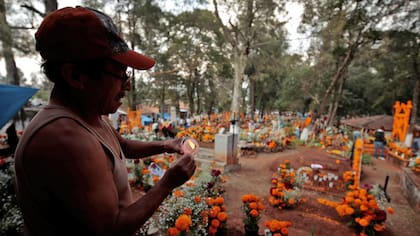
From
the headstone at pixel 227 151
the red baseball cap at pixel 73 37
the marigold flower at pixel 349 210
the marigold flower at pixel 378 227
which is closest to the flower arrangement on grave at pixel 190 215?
the red baseball cap at pixel 73 37

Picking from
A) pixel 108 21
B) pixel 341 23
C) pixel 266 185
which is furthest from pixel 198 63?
pixel 108 21

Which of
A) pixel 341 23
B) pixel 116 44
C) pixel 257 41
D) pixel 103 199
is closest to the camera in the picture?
pixel 103 199

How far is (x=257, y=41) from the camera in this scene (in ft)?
59.8

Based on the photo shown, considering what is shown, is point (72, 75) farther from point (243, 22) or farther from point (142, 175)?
point (243, 22)

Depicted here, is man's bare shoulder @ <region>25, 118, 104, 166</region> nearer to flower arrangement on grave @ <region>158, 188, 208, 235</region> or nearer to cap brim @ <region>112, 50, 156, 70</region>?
cap brim @ <region>112, 50, 156, 70</region>

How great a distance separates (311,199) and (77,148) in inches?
212

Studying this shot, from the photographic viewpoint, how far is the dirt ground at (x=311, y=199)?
350 centimetres

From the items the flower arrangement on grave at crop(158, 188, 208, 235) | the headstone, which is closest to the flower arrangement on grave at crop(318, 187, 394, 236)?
the flower arrangement on grave at crop(158, 188, 208, 235)

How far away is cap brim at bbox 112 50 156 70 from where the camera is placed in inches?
33.1

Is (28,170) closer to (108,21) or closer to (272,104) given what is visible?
(108,21)

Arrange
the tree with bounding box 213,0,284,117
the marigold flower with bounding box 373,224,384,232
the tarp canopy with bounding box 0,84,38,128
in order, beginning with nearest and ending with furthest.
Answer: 1. the marigold flower with bounding box 373,224,384,232
2. the tarp canopy with bounding box 0,84,38,128
3. the tree with bounding box 213,0,284,117

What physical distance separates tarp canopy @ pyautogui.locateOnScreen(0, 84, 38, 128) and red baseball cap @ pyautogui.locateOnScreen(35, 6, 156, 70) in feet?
16.0

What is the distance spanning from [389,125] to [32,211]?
72.7 feet

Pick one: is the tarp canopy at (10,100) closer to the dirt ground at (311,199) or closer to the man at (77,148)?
the man at (77,148)
